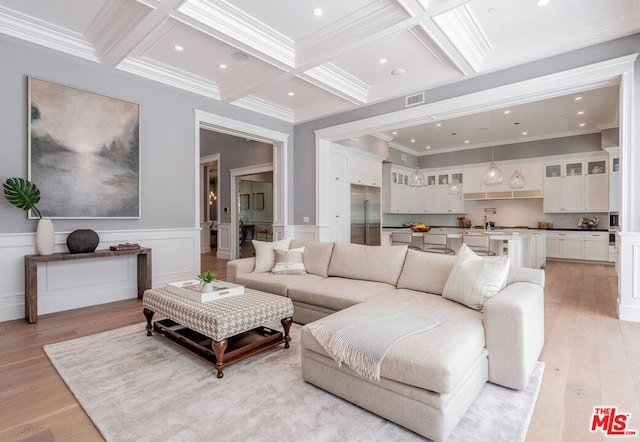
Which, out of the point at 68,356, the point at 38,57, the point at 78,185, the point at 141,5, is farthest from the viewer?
the point at 78,185

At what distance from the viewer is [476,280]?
2.52 meters

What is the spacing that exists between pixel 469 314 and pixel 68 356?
3166 mm

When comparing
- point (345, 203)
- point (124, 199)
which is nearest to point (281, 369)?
point (124, 199)

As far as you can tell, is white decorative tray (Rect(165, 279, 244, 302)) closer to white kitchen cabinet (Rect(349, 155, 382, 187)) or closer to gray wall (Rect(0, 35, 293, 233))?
gray wall (Rect(0, 35, 293, 233))

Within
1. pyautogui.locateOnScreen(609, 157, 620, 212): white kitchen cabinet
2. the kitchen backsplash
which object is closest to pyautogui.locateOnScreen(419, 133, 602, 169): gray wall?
pyautogui.locateOnScreen(609, 157, 620, 212): white kitchen cabinet

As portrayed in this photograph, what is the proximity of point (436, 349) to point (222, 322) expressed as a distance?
1406mm

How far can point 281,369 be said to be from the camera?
8.02 ft

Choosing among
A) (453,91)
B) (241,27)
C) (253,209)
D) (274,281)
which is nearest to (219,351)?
(274,281)

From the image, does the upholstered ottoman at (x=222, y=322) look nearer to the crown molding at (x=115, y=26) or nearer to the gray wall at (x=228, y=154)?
the crown molding at (x=115, y=26)

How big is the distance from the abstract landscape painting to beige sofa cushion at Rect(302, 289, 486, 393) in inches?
139

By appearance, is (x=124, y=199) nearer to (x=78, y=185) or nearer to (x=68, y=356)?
(x=78, y=185)

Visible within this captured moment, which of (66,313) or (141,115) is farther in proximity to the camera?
(141,115)

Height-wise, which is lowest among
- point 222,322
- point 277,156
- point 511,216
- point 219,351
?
point 219,351

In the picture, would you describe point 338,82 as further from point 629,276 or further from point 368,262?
point 629,276
